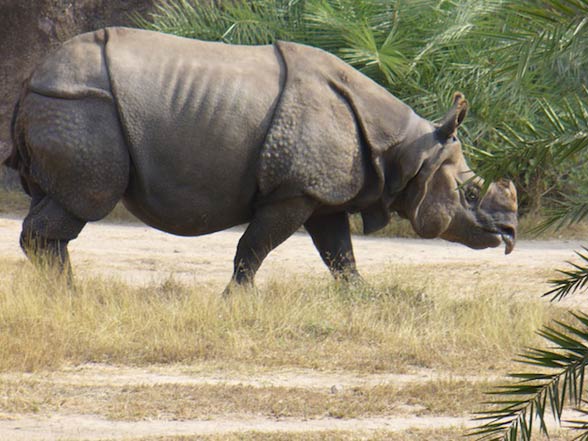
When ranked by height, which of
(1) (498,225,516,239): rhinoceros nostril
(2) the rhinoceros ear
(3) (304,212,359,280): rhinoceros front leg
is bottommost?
(3) (304,212,359,280): rhinoceros front leg

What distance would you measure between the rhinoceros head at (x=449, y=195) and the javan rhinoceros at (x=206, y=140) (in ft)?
0.07

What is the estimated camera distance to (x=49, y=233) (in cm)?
877

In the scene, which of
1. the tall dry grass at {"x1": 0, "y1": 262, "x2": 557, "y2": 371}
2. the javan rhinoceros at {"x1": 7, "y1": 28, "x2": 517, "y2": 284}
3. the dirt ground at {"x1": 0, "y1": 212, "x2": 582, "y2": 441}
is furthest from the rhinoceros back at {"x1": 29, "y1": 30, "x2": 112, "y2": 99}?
the dirt ground at {"x1": 0, "y1": 212, "x2": 582, "y2": 441}

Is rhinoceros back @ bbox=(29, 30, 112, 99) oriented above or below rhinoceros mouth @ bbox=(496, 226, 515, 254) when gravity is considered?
above

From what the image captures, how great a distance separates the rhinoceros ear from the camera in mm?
9406

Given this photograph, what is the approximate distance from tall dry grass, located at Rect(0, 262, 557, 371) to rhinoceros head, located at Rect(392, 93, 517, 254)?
0.70 metres

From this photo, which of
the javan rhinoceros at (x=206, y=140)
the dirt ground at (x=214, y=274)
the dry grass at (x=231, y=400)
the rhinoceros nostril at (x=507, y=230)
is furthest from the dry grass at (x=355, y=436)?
the rhinoceros nostril at (x=507, y=230)

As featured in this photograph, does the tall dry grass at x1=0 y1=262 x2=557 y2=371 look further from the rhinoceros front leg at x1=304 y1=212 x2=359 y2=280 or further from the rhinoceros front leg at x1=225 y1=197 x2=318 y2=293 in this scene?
the rhinoceros front leg at x1=304 y1=212 x2=359 y2=280

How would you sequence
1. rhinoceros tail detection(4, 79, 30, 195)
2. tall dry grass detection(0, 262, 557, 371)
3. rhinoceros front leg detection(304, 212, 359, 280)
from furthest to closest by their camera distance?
rhinoceros front leg detection(304, 212, 359, 280), rhinoceros tail detection(4, 79, 30, 195), tall dry grass detection(0, 262, 557, 371)

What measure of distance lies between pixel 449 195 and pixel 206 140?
204 centimetres

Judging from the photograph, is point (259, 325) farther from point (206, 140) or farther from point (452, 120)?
point (452, 120)

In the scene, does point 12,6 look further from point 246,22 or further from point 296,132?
point 296,132

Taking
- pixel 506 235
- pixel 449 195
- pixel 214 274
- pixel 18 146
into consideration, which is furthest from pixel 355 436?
pixel 214 274

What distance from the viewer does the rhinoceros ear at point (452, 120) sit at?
941 cm
